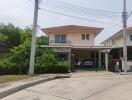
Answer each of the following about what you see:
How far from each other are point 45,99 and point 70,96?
1244 mm

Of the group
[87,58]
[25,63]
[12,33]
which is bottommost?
[25,63]

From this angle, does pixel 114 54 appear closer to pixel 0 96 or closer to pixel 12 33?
pixel 12 33

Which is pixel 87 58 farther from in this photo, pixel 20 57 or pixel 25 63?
pixel 20 57

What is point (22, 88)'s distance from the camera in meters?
13.9

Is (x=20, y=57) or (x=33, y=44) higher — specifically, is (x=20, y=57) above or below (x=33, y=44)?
below

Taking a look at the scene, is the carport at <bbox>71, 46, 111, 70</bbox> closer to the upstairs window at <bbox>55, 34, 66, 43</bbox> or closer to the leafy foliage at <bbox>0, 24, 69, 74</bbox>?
the upstairs window at <bbox>55, 34, 66, 43</bbox>

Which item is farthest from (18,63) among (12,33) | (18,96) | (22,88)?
(12,33)

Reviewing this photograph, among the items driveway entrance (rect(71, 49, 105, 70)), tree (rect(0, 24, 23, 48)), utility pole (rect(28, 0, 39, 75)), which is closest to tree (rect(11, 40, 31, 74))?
utility pole (rect(28, 0, 39, 75))

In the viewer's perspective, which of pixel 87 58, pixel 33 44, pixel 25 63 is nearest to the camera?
pixel 33 44

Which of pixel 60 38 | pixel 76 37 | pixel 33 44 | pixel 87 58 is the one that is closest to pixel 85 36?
pixel 76 37

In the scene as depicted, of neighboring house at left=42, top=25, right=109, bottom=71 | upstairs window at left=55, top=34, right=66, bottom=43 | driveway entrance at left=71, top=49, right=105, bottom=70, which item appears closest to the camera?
driveway entrance at left=71, top=49, right=105, bottom=70

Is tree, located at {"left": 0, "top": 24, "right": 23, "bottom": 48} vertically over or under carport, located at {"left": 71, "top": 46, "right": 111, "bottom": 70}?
over

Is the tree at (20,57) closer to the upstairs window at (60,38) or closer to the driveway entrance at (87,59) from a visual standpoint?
the driveway entrance at (87,59)

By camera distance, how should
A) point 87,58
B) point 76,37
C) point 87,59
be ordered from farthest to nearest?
point 87,58
point 87,59
point 76,37
